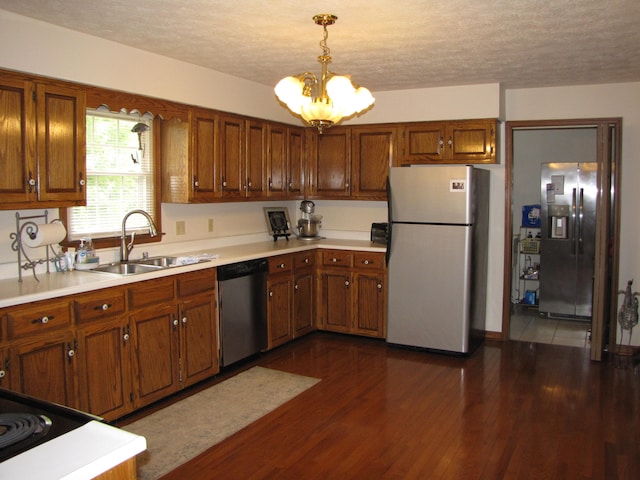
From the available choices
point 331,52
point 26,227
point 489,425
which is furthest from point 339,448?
point 331,52

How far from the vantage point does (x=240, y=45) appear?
3.55m

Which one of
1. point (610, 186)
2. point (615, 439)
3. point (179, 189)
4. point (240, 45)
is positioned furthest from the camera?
point (610, 186)

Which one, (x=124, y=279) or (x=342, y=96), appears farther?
(x=124, y=279)

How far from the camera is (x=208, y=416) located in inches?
135

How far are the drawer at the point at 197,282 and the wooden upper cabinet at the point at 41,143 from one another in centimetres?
82

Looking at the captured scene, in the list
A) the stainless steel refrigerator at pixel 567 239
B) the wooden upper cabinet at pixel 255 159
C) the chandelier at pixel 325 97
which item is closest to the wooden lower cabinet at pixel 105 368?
the chandelier at pixel 325 97

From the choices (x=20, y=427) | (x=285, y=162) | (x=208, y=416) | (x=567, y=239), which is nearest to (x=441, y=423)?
(x=208, y=416)

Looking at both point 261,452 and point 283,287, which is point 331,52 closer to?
point 283,287

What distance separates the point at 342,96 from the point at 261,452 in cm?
195

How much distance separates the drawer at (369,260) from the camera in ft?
16.5

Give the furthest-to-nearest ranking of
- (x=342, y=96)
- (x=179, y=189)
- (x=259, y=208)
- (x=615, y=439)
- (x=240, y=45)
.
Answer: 1. (x=259, y=208)
2. (x=179, y=189)
3. (x=240, y=45)
4. (x=615, y=439)
5. (x=342, y=96)

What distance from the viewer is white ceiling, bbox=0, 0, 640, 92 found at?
2.79 metres

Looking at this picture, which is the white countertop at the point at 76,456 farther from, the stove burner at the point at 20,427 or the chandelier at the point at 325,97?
the chandelier at the point at 325,97

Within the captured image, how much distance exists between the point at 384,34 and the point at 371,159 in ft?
6.97
